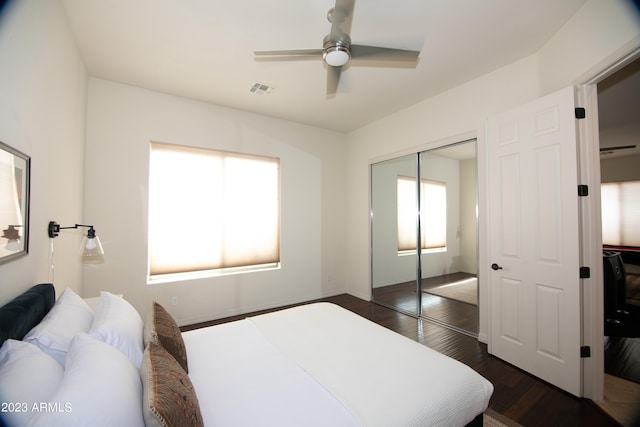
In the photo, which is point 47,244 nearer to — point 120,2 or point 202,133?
point 120,2

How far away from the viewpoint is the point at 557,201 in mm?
2166

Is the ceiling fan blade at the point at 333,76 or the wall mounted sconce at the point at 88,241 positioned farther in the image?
the ceiling fan blade at the point at 333,76

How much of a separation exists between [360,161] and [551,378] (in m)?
Result: 3.62

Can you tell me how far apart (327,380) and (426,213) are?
3159 mm

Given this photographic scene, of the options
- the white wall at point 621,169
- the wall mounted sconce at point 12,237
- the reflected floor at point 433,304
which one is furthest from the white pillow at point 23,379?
the white wall at point 621,169

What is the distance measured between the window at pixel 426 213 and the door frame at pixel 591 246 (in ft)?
6.19

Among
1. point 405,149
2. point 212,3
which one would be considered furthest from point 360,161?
point 212,3

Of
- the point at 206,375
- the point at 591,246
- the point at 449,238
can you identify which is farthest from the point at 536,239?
the point at 206,375

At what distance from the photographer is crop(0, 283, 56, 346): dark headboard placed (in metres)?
1.00

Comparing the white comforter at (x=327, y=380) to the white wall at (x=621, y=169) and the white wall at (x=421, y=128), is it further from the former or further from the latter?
the white wall at (x=621, y=169)

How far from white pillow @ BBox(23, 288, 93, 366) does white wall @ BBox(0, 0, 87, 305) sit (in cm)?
20

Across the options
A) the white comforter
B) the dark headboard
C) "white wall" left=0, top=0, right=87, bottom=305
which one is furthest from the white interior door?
"white wall" left=0, top=0, right=87, bottom=305

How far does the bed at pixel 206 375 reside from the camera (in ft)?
2.72

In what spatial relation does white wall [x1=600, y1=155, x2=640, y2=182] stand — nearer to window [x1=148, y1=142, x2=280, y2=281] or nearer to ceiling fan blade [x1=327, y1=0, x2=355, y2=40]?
window [x1=148, y1=142, x2=280, y2=281]
